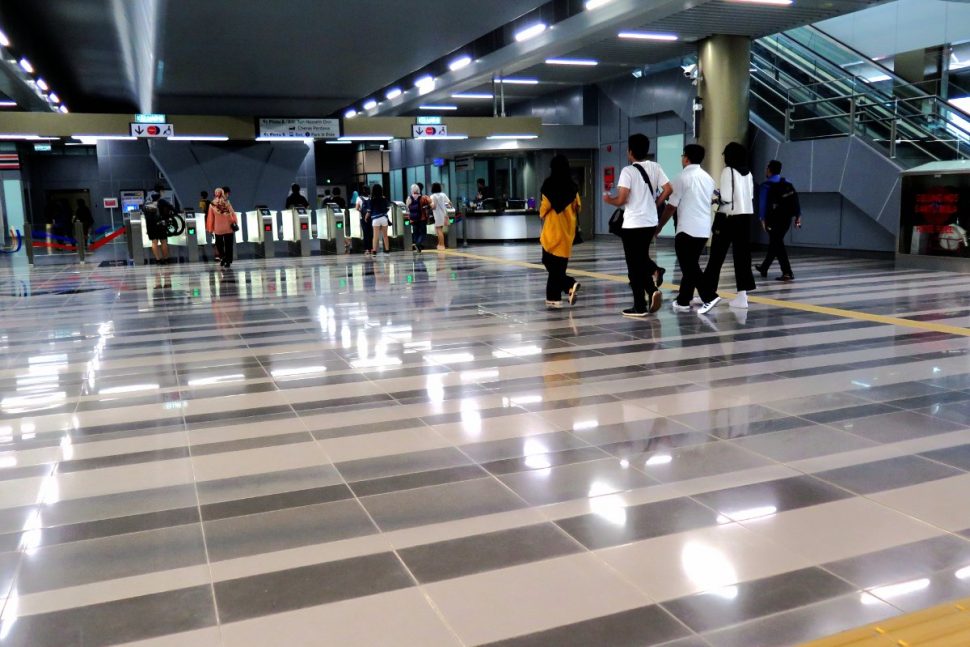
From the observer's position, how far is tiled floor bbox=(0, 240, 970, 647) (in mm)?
2695

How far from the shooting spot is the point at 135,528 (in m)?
3.48

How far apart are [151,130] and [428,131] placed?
22.7 feet

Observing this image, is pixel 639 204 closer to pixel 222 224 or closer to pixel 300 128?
pixel 222 224

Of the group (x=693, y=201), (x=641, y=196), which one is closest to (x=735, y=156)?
(x=693, y=201)

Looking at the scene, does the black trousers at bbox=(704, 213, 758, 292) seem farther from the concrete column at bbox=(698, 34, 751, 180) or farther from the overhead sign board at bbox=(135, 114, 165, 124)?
the overhead sign board at bbox=(135, 114, 165, 124)

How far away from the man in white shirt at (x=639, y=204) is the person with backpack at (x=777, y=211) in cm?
412

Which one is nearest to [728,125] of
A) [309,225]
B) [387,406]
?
[309,225]

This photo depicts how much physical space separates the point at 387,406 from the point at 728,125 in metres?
13.2

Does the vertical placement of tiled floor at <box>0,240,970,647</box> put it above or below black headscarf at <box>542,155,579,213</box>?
below

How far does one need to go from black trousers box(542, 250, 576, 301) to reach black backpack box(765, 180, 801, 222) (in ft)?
13.6

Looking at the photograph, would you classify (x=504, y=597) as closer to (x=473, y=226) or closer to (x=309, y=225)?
(x=309, y=225)

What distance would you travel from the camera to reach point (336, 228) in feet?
70.4

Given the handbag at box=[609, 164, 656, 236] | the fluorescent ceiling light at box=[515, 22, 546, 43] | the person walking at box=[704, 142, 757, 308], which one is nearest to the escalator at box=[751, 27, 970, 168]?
the fluorescent ceiling light at box=[515, 22, 546, 43]

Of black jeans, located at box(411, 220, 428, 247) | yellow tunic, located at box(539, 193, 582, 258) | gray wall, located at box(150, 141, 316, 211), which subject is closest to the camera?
yellow tunic, located at box(539, 193, 582, 258)
